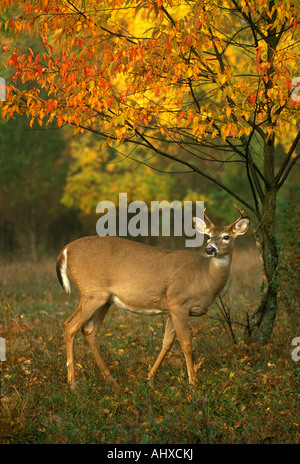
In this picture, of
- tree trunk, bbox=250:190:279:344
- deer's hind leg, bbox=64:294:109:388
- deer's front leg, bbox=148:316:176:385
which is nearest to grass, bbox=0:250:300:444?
deer's front leg, bbox=148:316:176:385

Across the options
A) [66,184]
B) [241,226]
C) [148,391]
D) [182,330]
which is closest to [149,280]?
[182,330]

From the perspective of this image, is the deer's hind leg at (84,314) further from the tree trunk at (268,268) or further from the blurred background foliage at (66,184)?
the blurred background foliage at (66,184)

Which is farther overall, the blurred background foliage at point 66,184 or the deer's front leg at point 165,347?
the blurred background foliage at point 66,184

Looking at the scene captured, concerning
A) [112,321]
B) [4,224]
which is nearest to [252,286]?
[112,321]

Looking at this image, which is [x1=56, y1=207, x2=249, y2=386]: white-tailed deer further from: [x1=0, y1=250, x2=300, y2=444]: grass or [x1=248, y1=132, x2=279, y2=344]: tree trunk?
[x1=248, y1=132, x2=279, y2=344]: tree trunk

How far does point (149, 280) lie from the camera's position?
6645 millimetres

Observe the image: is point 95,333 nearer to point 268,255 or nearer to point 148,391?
point 148,391

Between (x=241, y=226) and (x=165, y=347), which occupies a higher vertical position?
(x=241, y=226)

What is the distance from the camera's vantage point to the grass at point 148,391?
503cm

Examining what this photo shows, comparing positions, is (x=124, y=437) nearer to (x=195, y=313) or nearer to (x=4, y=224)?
(x=195, y=313)

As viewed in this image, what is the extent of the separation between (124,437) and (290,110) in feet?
12.1

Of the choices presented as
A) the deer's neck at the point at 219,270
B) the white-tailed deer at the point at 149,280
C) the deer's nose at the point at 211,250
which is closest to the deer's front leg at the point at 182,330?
the white-tailed deer at the point at 149,280

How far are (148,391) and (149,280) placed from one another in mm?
1202

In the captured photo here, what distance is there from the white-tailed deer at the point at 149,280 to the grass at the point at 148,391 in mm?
348
